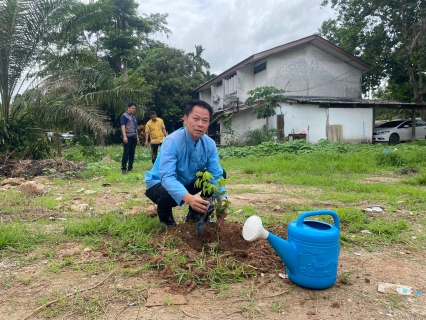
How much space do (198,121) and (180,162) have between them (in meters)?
0.40

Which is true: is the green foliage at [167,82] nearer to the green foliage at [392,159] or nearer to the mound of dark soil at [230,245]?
the green foliage at [392,159]

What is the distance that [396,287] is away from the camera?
6.50 ft

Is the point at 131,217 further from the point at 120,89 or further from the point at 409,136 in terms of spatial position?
the point at 409,136

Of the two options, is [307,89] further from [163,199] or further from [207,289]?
[207,289]

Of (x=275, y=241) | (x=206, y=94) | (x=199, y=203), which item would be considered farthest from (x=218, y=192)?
(x=206, y=94)

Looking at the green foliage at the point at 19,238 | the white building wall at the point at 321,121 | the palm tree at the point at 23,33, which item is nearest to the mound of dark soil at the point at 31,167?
the palm tree at the point at 23,33

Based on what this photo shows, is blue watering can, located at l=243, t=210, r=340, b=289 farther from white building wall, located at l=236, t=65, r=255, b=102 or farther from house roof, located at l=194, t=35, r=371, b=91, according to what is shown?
white building wall, located at l=236, t=65, r=255, b=102

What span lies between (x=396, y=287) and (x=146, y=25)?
74.6ft

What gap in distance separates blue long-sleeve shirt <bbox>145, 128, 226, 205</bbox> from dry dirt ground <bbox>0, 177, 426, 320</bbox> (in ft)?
1.55

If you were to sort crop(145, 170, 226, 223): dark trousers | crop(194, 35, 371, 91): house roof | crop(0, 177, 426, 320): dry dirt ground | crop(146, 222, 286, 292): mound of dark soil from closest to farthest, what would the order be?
1. crop(0, 177, 426, 320): dry dirt ground
2. crop(146, 222, 286, 292): mound of dark soil
3. crop(145, 170, 226, 223): dark trousers
4. crop(194, 35, 371, 91): house roof

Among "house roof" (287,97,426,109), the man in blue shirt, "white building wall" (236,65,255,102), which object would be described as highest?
"white building wall" (236,65,255,102)

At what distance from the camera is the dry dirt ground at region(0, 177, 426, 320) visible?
1.74 m

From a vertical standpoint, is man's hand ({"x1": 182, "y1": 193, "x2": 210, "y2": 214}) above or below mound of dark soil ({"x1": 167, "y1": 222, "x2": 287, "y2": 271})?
above

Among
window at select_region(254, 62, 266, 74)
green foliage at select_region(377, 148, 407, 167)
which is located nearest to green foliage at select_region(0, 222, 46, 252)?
green foliage at select_region(377, 148, 407, 167)
